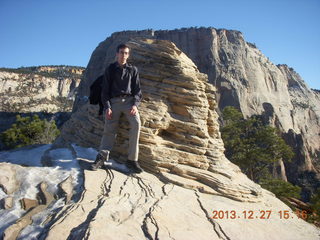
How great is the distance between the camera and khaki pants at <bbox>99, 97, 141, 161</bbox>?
5.30m

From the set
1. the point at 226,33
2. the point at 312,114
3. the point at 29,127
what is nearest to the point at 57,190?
the point at 29,127

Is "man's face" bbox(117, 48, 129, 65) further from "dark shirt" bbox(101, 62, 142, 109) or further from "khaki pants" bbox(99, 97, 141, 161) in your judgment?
"khaki pants" bbox(99, 97, 141, 161)

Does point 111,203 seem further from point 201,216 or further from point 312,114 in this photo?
point 312,114

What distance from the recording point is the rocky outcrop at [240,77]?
49.0 meters

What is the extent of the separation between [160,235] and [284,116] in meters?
57.9

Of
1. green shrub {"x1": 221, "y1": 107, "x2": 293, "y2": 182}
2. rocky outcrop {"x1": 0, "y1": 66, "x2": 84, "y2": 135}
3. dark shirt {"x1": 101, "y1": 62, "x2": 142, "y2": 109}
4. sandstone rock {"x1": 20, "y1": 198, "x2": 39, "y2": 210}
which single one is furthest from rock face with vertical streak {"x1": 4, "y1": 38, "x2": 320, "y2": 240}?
rocky outcrop {"x1": 0, "y1": 66, "x2": 84, "y2": 135}

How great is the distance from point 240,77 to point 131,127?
51202 millimetres

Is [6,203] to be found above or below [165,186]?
below

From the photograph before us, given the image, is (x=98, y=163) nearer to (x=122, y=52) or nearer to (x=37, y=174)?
(x=37, y=174)

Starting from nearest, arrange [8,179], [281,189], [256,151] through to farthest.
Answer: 1. [8,179]
2. [281,189]
3. [256,151]

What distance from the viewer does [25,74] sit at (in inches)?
4277

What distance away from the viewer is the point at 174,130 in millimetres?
6906

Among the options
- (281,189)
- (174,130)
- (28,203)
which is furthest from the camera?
(281,189)
